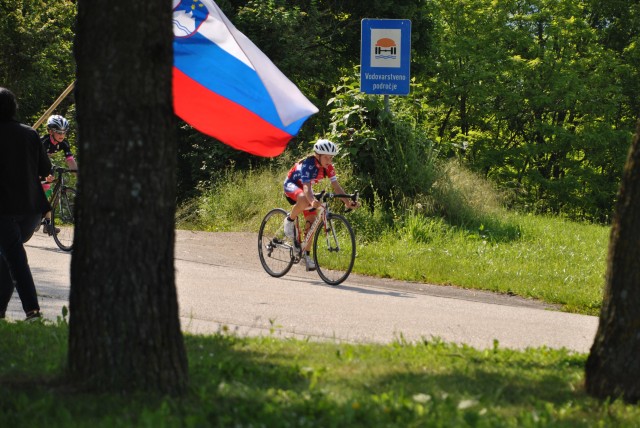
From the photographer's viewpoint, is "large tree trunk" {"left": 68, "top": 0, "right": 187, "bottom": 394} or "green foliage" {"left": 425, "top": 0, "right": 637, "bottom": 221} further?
"green foliage" {"left": 425, "top": 0, "right": 637, "bottom": 221}

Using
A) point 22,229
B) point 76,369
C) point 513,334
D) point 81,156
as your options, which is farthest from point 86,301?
point 513,334

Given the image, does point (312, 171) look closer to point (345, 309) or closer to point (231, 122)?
point (345, 309)

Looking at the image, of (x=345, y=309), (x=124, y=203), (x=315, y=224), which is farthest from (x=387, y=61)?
(x=124, y=203)

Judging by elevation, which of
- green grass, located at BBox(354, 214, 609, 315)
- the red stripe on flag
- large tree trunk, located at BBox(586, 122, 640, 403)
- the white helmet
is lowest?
green grass, located at BBox(354, 214, 609, 315)

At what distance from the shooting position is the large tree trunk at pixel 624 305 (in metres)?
5.54

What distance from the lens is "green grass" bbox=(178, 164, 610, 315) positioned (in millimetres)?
12406

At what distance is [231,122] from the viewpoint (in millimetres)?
8211

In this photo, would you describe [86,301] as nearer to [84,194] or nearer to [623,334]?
[84,194]

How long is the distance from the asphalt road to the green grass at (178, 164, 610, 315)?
525 mm

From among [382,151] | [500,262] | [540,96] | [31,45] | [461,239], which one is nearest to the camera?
[500,262]

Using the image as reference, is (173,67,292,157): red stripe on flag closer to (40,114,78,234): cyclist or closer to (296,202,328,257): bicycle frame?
(296,202,328,257): bicycle frame

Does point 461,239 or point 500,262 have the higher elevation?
point 461,239

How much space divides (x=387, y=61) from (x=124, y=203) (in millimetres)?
12221

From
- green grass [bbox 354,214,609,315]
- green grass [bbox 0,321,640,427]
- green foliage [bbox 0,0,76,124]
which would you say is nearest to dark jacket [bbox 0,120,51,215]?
green grass [bbox 0,321,640,427]
